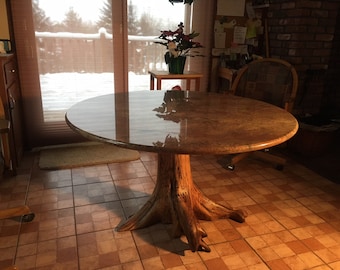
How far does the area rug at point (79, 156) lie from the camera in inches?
107

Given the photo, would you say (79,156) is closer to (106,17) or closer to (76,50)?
(76,50)

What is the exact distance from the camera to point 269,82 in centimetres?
271

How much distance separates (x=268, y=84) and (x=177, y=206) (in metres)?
1.54

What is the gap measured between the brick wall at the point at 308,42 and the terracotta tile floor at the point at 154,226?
1012 millimetres

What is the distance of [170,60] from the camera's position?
9.66 ft

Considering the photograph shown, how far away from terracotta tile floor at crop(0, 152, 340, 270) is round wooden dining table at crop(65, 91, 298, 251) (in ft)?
0.35

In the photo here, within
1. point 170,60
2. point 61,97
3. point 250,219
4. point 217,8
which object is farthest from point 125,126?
point 217,8

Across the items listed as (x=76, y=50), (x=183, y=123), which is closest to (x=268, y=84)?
(x=183, y=123)

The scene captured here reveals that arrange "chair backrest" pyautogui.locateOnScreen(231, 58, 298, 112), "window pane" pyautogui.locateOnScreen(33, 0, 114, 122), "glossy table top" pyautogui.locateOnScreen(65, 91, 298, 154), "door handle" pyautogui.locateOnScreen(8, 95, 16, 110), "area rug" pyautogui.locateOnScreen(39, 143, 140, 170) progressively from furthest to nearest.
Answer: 1. "window pane" pyautogui.locateOnScreen(33, 0, 114, 122)
2. "area rug" pyautogui.locateOnScreen(39, 143, 140, 170)
3. "chair backrest" pyautogui.locateOnScreen(231, 58, 298, 112)
4. "door handle" pyautogui.locateOnScreen(8, 95, 16, 110)
5. "glossy table top" pyautogui.locateOnScreen(65, 91, 298, 154)

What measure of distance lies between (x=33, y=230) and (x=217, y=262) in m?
1.09

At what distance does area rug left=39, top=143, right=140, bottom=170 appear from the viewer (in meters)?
2.72

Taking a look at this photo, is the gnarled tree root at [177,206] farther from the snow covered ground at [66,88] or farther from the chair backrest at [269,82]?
the snow covered ground at [66,88]

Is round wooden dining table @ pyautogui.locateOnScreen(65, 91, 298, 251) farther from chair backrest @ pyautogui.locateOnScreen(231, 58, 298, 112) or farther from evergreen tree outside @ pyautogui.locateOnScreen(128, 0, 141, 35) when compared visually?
evergreen tree outside @ pyautogui.locateOnScreen(128, 0, 141, 35)

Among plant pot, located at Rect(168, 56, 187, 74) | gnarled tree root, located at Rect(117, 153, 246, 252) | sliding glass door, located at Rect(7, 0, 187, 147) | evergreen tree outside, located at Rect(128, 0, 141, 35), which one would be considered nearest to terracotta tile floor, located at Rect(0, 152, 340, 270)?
gnarled tree root, located at Rect(117, 153, 246, 252)
